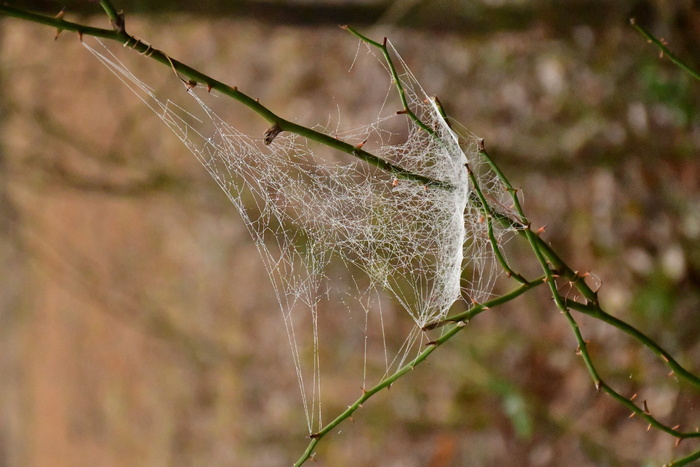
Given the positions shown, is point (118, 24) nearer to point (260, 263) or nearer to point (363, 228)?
point (363, 228)

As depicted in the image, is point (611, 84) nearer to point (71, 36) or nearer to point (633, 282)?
point (633, 282)

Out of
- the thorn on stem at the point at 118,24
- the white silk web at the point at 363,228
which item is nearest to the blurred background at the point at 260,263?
the white silk web at the point at 363,228

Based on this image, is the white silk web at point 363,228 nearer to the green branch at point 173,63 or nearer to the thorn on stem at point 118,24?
the green branch at point 173,63

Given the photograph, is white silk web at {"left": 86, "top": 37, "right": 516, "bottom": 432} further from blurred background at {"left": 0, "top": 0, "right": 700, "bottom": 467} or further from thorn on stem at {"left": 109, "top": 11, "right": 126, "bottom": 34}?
thorn on stem at {"left": 109, "top": 11, "right": 126, "bottom": 34}

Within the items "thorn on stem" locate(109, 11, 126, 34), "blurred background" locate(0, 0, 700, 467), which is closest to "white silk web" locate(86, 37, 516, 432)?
"blurred background" locate(0, 0, 700, 467)

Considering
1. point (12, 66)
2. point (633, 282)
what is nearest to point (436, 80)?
point (633, 282)

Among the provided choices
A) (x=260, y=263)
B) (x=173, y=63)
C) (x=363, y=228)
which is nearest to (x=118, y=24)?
(x=173, y=63)
